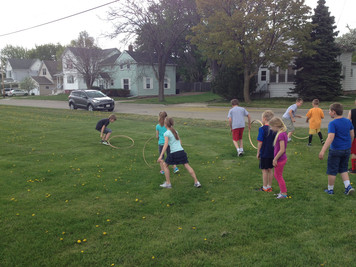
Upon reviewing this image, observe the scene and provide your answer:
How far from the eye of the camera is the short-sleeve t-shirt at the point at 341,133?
18.6 feet

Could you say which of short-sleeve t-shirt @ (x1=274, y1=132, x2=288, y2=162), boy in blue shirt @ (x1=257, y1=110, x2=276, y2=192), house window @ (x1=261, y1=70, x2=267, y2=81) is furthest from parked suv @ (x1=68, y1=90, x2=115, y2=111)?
short-sleeve t-shirt @ (x1=274, y1=132, x2=288, y2=162)

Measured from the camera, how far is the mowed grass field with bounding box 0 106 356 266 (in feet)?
12.8

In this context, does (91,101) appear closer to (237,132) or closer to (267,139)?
(237,132)

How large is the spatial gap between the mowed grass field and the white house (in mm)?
25804

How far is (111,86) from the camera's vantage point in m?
51.0

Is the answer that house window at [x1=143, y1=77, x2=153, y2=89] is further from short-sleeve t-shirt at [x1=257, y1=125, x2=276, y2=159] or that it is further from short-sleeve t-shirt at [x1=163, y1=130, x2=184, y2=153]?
short-sleeve t-shirt at [x1=257, y1=125, x2=276, y2=159]

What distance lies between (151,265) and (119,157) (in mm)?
5685

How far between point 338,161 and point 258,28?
74.1 feet

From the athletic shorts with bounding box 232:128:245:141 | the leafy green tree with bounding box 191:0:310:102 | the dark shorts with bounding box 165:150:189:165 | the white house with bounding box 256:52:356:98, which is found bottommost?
the dark shorts with bounding box 165:150:189:165

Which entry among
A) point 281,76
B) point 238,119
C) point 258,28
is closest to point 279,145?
point 238,119

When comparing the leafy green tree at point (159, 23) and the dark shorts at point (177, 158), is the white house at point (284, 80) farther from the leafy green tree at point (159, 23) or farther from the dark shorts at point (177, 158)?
the dark shorts at point (177, 158)

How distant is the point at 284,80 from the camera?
33.0m

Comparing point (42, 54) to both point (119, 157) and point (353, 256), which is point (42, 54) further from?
point (353, 256)

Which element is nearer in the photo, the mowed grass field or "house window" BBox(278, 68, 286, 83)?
the mowed grass field
